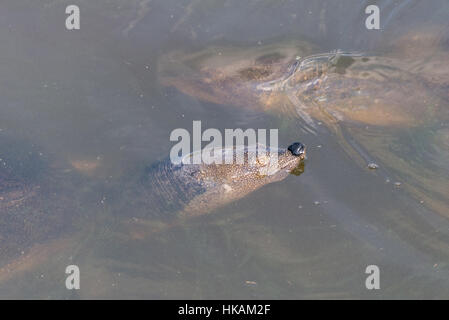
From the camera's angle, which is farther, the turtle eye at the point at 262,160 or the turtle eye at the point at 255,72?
the turtle eye at the point at 255,72

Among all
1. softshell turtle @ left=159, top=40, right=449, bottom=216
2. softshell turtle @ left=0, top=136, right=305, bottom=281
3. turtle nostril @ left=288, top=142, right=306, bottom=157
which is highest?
softshell turtle @ left=159, top=40, right=449, bottom=216

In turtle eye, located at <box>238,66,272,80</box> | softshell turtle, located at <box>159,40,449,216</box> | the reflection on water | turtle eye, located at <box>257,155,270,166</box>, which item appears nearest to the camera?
the reflection on water

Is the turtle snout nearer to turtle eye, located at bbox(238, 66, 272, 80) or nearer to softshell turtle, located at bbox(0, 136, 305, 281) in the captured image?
softshell turtle, located at bbox(0, 136, 305, 281)

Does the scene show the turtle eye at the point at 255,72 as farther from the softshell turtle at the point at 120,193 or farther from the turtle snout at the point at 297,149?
the turtle snout at the point at 297,149

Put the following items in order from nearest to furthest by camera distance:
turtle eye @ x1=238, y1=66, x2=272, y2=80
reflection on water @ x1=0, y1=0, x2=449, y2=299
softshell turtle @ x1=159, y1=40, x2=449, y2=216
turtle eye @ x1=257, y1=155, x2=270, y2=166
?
1. reflection on water @ x1=0, y1=0, x2=449, y2=299
2. turtle eye @ x1=257, y1=155, x2=270, y2=166
3. softshell turtle @ x1=159, y1=40, x2=449, y2=216
4. turtle eye @ x1=238, y1=66, x2=272, y2=80

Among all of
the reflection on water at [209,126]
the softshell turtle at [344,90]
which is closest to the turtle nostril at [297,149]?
the reflection on water at [209,126]

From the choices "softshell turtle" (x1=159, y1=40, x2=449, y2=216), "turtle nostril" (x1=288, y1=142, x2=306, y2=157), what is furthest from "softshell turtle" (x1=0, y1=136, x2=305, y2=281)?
"softshell turtle" (x1=159, y1=40, x2=449, y2=216)

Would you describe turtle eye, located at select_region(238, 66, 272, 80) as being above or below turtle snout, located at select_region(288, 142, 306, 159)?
above

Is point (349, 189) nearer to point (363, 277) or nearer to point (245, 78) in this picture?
point (363, 277)
